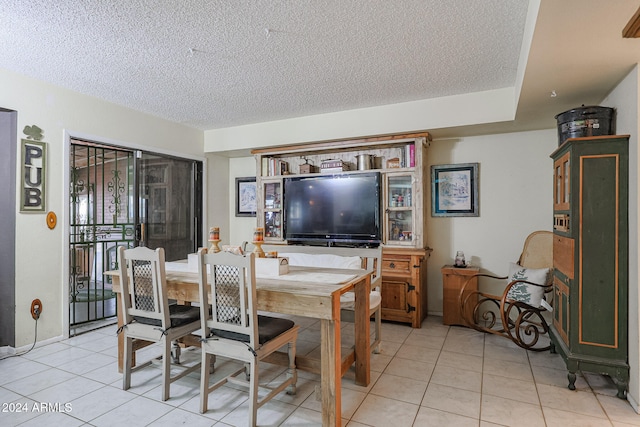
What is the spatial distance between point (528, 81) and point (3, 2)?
3.60 metres

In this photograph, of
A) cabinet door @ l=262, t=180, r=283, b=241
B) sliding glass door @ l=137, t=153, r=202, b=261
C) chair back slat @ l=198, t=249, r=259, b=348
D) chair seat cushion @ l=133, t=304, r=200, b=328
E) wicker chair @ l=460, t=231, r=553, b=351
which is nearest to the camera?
chair back slat @ l=198, t=249, r=259, b=348

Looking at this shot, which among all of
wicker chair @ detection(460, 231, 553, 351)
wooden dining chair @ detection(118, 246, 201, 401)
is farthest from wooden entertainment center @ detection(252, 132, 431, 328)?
wooden dining chair @ detection(118, 246, 201, 401)

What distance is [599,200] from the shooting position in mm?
2395

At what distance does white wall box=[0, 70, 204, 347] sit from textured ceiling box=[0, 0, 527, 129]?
16 cm

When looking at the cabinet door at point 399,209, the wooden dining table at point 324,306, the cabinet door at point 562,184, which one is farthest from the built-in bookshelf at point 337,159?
the wooden dining table at point 324,306

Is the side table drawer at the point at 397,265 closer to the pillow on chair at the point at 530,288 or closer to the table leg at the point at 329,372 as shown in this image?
the pillow on chair at the point at 530,288

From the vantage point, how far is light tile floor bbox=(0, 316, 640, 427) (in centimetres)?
211

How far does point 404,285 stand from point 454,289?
0.57 meters

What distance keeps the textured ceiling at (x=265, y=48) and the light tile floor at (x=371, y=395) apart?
2.57 metres

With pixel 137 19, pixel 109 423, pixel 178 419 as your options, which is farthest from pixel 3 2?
pixel 178 419

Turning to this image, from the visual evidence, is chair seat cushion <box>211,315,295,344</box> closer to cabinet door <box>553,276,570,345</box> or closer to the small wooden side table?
cabinet door <box>553,276,570,345</box>

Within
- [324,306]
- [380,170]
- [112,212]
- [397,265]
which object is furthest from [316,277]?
[112,212]

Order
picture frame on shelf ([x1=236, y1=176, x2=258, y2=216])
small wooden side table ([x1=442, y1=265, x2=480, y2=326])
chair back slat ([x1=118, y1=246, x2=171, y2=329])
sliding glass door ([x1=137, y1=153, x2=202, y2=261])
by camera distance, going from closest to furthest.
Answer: chair back slat ([x1=118, y1=246, x2=171, y2=329]) < small wooden side table ([x1=442, y1=265, x2=480, y2=326]) < sliding glass door ([x1=137, y1=153, x2=202, y2=261]) < picture frame on shelf ([x1=236, y1=176, x2=258, y2=216])

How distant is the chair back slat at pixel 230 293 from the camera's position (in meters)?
1.94
